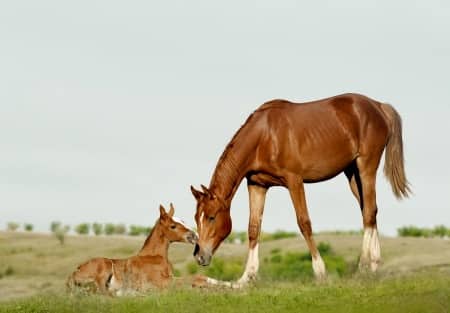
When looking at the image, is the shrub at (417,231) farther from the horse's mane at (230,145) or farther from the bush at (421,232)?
the horse's mane at (230,145)

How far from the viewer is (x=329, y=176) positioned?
18.7m

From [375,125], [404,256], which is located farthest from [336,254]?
[375,125]

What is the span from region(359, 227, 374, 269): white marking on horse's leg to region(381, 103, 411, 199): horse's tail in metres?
1.18

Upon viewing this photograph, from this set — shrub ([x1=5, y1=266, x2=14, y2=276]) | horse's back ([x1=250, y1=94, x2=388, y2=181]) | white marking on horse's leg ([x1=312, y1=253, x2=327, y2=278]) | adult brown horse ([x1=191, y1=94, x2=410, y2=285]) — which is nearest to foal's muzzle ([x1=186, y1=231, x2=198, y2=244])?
adult brown horse ([x1=191, y1=94, x2=410, y2=285])

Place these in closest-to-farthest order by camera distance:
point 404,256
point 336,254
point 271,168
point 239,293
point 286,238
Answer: point 239,293
point 271,168
point 404,256
point 336,254
point 286,238

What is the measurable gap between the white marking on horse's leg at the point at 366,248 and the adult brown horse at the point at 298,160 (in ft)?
0.06

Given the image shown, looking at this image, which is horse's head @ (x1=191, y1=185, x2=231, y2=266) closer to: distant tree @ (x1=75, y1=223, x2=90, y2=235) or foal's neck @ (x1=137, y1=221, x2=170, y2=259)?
foal's neck @ (x1=137, y1=221, x2=170, y2=259)

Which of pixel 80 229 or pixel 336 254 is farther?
pixel 80 229

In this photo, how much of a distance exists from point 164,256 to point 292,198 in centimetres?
244

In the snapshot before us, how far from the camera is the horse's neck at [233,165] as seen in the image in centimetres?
1800

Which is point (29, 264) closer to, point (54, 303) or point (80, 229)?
point (80, 229)

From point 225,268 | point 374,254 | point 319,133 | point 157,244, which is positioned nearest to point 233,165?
point 319,133

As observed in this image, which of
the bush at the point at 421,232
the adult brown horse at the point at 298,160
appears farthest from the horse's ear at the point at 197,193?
the bush at the point at 421,232

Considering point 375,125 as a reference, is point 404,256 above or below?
below
